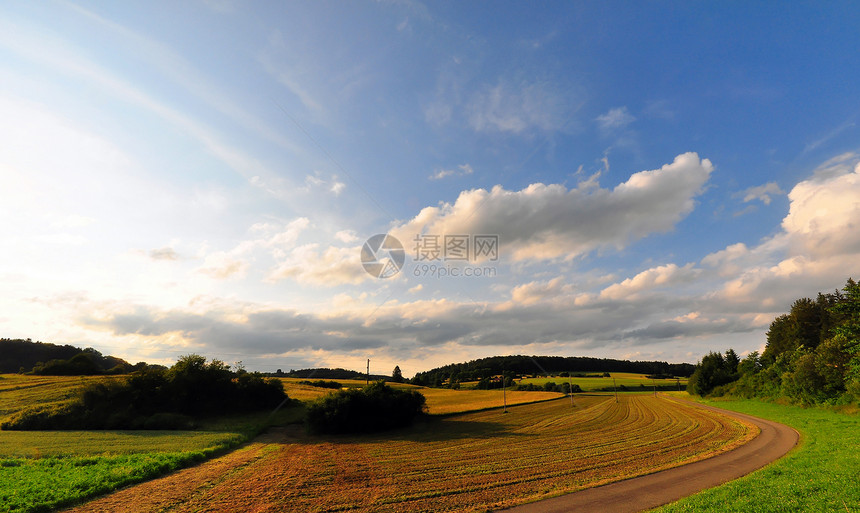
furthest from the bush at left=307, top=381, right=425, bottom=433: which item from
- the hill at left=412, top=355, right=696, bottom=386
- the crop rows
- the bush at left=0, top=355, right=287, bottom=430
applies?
the hill at left=412, top=355, right=696, bottom=386

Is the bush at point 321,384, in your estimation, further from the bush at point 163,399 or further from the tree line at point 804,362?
the tree line at point 804,362

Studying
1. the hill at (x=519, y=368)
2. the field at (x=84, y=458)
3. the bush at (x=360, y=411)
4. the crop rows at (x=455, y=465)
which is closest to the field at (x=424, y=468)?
the crop rows at (x=455, y=465)

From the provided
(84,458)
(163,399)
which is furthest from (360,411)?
(163,399)

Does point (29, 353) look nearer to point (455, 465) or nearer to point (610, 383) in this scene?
point (455, 465)

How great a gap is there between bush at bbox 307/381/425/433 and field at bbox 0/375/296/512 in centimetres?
750

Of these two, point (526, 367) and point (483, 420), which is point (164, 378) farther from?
point (526, 367)

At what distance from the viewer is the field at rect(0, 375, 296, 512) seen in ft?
58.8

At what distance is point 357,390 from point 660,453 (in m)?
28.9

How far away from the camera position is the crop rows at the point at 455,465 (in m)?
17.0

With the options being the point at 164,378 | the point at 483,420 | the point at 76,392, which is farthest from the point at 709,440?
the point at 76,392

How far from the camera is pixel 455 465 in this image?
76.4 ft

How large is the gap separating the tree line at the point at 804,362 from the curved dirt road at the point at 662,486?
25.5 m

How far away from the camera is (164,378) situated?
2051 inches

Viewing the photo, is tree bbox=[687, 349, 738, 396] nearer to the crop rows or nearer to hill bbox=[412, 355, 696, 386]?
hill bbox=[412, 355, 696, 386]
